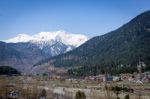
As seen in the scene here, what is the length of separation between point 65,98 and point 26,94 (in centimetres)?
1838

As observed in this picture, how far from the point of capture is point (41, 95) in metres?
146

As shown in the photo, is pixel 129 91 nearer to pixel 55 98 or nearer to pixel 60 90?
pixel 55 98

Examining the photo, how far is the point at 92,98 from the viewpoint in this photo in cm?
13850

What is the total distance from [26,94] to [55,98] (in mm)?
14020

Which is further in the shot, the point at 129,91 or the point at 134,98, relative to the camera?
the point at 129,91

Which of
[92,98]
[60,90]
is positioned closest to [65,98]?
[92,98]

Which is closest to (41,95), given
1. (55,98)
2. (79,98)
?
(55,98)

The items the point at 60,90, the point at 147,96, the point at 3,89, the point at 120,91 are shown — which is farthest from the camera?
the point at 60,90

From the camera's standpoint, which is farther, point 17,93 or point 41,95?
point 17,93

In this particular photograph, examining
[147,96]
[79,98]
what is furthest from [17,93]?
[147,96]

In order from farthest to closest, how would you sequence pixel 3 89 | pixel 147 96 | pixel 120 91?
pixel 120 91, pixel 147 96, pixel 3 89

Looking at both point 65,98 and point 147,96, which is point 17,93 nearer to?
point 65,98

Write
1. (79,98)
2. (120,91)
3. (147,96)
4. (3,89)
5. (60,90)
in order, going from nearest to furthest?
(79,98), (3,89), (147,96), (120,91), (60,90)

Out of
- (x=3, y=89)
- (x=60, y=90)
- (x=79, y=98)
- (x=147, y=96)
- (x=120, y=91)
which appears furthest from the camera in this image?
(x=60, y=90)
